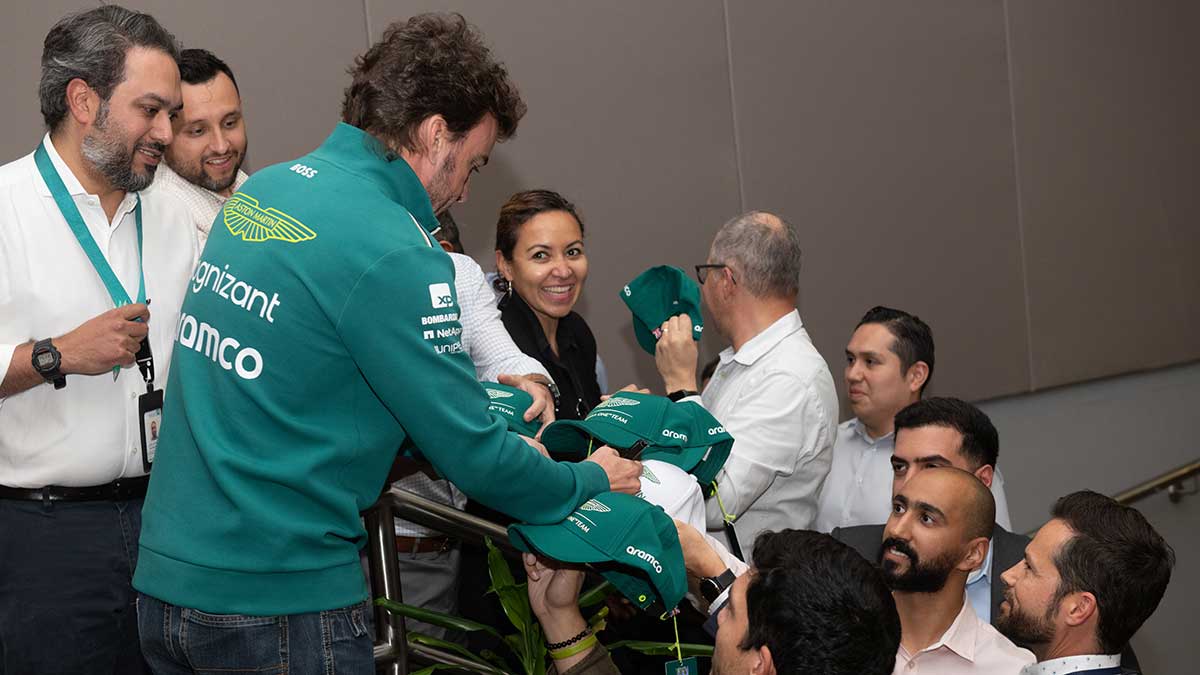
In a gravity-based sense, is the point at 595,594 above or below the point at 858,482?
above

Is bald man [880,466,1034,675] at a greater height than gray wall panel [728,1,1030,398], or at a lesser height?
lesser

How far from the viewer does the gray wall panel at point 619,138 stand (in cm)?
423

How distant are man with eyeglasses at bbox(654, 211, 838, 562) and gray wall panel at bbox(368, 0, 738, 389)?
3.70 feet

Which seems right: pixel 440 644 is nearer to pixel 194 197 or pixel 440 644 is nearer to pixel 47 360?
pixel 47 360

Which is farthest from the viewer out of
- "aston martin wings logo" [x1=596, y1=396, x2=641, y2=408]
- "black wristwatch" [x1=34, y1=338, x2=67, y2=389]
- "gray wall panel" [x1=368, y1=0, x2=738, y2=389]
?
"gray wall panel" [x1=368, y1=0, x2=738, y2=389]

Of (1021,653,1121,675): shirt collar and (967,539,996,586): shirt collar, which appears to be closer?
(1021,653,1121,675): shirt collar

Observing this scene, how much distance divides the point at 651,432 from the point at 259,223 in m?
0.82

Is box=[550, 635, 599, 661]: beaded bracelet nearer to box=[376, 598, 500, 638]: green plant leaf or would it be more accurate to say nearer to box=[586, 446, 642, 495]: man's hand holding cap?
box=[376, 598, 500, 638]: green plant leaf

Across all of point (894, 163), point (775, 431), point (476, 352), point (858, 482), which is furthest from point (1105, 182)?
point (476, 352)

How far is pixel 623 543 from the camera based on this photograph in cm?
179

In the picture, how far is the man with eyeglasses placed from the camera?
9.57 feet

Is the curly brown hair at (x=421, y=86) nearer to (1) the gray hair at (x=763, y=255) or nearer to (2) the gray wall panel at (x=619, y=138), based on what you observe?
(1) the gray hair at (x=763, y=255)

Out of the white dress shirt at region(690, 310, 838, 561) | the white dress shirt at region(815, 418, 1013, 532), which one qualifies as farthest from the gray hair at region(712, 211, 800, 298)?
the white dress shirt at region(815, 418, 1013, 532)

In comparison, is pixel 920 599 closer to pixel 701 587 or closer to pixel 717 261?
pixel 701 587
